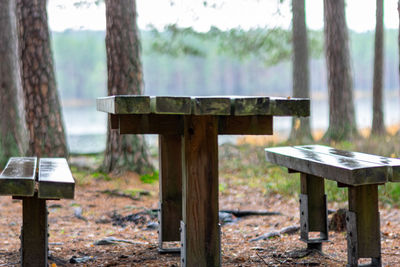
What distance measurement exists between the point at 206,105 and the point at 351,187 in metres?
1.06

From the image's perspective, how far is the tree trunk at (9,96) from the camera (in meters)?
9.38

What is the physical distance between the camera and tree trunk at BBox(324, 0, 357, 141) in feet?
36.5

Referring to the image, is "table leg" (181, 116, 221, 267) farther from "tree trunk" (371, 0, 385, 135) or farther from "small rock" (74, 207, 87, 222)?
"tree trunk" (371, 0, 385, 135)

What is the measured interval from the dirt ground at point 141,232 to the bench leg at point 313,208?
172mm

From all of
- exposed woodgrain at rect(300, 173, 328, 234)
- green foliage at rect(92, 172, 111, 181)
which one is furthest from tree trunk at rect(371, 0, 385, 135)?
exposed woodgrain at rect(300, 173, 328, 234)

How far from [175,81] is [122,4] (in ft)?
139

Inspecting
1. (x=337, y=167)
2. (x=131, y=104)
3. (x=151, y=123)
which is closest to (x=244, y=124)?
(x=151, y=123)

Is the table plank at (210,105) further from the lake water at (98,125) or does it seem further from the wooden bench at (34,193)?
the lake water at (98,125)

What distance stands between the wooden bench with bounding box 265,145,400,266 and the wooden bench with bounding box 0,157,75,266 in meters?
1.50

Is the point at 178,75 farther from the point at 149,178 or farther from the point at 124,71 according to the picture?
the point at 149,178

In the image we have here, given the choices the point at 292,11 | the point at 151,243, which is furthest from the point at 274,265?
the point at 292,11

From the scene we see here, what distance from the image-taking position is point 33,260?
3232 millimetres

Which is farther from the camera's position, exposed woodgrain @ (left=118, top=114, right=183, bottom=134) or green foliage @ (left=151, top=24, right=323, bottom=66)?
green foliage @ (left=151, top=24, right=323, bottom=66)

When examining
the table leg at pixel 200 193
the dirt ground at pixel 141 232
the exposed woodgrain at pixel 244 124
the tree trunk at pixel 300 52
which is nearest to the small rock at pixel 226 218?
the dirt ground at pixel 141 232
